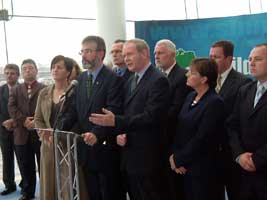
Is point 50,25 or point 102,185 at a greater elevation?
point 50,25

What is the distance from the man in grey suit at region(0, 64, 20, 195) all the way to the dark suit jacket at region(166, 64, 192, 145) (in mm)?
2216

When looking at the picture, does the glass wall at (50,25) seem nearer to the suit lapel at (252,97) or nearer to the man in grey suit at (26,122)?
the man in grey suit at (26,122)

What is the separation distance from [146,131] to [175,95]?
20.9 inches

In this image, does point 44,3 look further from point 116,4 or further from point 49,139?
point 49,139

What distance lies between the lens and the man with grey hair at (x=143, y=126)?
2.86 metres

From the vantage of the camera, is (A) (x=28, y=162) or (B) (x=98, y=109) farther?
(A) (x=28, y=162)

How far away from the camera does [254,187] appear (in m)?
2.59

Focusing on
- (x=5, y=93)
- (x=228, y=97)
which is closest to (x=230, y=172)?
(x=228, y=97)

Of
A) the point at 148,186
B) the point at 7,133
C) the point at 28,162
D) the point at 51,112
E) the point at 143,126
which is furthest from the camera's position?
the point at 7,133

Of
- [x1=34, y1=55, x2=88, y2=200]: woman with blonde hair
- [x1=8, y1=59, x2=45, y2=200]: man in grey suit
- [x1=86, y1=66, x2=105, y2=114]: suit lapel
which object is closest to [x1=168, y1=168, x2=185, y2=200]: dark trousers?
[x1=86, y1=66, x2=105, y2=114]: suit lapel

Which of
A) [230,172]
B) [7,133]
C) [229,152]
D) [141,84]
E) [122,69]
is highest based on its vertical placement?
[122,69]

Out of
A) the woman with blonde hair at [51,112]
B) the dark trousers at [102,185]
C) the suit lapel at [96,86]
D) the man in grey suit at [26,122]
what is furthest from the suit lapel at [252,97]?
the man in grey suit at [26,122]

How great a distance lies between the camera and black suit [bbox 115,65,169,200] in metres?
2.85

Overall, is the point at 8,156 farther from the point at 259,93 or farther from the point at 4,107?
the point at 259,93
